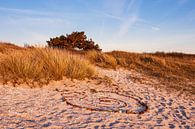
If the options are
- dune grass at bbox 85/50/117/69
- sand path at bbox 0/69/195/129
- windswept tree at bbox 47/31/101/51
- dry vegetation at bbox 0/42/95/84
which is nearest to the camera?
sand path at bbox 0/69/195/129

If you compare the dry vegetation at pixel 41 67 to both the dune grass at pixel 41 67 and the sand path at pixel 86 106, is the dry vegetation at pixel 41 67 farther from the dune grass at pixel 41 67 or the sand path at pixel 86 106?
the sand path at pixel 86 106

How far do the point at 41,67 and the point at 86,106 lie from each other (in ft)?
8.89

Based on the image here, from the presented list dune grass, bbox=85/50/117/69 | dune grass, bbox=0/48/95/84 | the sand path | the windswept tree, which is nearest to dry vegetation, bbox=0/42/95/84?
dune grass, bbox=0/48/95/84

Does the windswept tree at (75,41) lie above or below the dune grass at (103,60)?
above

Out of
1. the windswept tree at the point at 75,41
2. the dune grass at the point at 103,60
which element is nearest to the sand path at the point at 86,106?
the dune grass at the point at 103,60

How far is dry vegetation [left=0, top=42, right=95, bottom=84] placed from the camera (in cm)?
689

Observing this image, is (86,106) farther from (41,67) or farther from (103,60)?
(103,60)

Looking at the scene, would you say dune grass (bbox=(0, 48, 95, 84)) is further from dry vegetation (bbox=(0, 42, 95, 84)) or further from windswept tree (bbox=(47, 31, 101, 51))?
windswept tree (bbox=(47, 31, 101, 51))

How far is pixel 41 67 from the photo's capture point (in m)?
7.47

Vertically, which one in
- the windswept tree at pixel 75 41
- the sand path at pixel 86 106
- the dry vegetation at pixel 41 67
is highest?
the windswept tree at pixel 75 41

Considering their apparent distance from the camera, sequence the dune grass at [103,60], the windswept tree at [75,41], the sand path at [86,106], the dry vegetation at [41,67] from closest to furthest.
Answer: the sand path at [86,106] → the dry vegetation at [41,67] → the dune grass at [103,60] → the windswept tree at [75,41]

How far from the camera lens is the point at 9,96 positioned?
18.0 ft

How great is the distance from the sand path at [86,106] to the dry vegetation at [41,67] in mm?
355

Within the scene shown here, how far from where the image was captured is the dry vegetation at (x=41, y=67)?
689 cm
